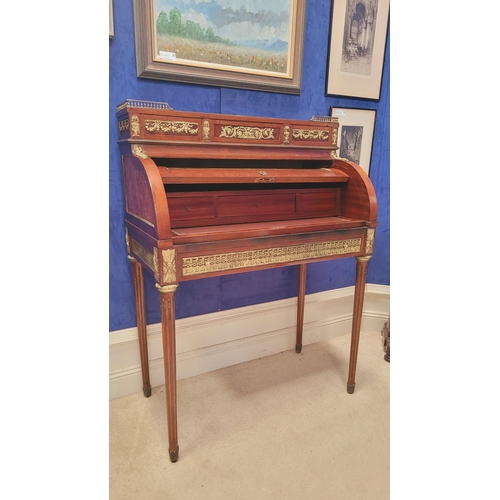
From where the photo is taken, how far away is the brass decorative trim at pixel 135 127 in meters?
1.47

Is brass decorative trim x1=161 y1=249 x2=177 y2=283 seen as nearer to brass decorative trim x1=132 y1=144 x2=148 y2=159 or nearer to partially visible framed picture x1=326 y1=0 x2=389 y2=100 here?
brass decorative trim x1=132 y1=144 x2=148 y2=159

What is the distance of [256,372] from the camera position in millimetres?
2252

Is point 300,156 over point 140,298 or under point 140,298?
over

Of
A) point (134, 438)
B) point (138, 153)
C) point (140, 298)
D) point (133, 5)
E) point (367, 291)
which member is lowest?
point (134, 438)

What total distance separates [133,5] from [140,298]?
1328mm

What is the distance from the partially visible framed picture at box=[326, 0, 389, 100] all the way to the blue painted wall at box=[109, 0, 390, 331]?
0.05m

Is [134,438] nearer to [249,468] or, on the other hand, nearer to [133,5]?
[249,468]

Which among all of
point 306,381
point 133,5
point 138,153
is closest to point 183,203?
point 138,153

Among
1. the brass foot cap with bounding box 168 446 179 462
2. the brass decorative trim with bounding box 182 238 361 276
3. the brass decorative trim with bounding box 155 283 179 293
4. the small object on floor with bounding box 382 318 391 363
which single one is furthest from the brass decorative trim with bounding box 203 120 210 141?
the small object on floor with bounding box 382 318 391 363

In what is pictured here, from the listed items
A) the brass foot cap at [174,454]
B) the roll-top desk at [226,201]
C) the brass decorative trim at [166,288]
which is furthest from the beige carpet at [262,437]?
the brass decorative trim at [166,288]

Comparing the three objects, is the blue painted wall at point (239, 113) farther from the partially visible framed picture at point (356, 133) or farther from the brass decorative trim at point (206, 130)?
the brass decorative trim at point (206, 130)

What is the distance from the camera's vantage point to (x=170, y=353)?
1491 mm

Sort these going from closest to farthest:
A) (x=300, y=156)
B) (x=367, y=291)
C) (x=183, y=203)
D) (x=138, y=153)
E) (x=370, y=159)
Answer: (x=138, y=153), (x=183, y=203), (x=300, y=156), (x=370, y=159), (x=367, y=291)

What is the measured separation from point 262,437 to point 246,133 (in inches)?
54.3
